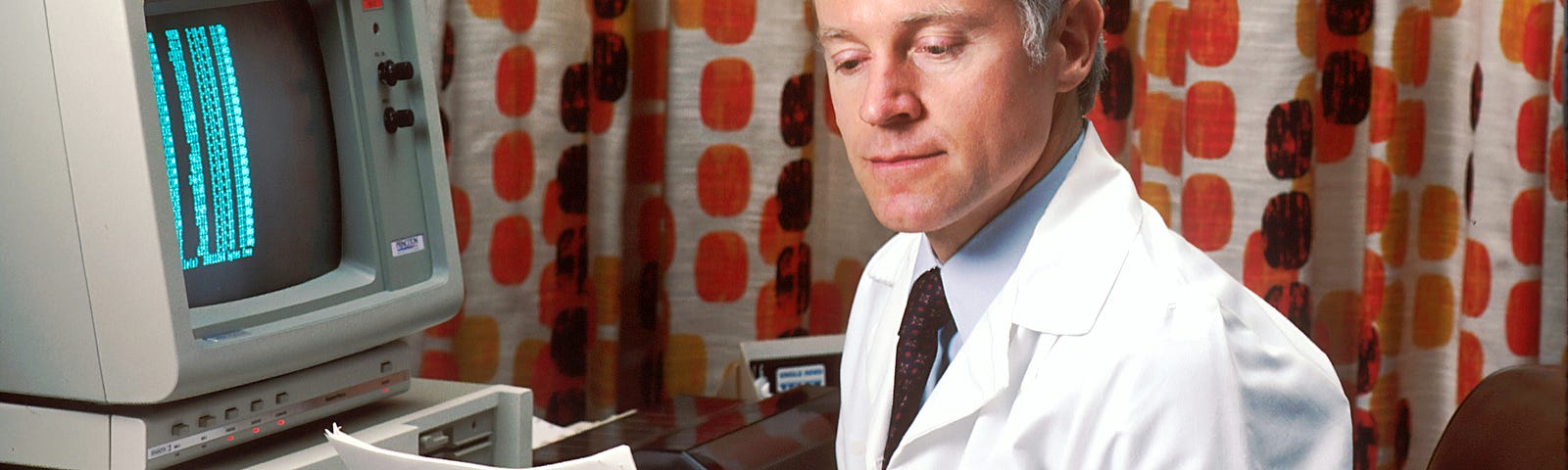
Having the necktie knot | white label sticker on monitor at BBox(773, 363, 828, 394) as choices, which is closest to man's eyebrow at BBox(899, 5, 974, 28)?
the necktie knot

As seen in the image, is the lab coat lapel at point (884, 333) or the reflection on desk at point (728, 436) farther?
the reflection on desk at point (728, 436)

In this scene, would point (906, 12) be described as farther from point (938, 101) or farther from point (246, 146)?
point (246, 146)

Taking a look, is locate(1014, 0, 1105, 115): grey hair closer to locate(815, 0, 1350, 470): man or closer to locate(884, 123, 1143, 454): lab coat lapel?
locate(815, 0, 1350, 470): man

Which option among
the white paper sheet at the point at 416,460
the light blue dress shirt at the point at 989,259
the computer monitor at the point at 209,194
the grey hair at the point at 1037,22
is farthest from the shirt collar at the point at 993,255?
the computer monitor at the point at 209,194

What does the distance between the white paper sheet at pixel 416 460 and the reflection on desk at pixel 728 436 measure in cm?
38

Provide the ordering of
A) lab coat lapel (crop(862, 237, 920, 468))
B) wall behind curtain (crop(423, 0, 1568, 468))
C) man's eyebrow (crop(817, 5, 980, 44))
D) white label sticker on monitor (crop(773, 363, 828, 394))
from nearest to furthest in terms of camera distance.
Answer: man's eyebrow (crop(817, 5, 980, 44)) < lab coat lapel (crop(862, 237, 920, 468)) < white label sticker on monitor (crop(773, 363, 828, 394)) < wall behind curtain (crop(423, 0, 1568, 468))

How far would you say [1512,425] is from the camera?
1218 mm

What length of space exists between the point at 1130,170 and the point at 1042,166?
98 centimetres

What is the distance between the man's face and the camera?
0.89 m

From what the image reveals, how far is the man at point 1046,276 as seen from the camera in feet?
2.72

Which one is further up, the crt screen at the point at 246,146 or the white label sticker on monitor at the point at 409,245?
the crt screen at the point at 246,146

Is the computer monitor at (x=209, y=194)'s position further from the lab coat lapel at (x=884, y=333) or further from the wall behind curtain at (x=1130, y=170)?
the wall behind curtain at (x=1130, y=170)

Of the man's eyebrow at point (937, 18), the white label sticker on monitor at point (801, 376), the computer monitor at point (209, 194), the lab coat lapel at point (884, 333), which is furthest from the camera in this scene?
the white label sticker on monitor at point (801, 376)

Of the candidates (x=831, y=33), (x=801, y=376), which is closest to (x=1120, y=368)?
(x=831, y=33)
